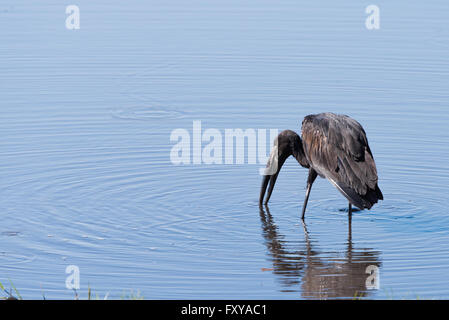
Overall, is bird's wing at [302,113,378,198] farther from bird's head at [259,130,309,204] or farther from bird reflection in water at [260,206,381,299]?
bird reflection in water at [260,206,381,299]

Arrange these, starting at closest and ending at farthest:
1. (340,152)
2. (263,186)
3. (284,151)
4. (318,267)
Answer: (318,267)
(340,152)
(263,186)
(284,151)

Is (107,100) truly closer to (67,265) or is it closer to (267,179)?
(267,179)

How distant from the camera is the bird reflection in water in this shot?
8703 millimetres

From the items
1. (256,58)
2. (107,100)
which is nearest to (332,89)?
(256,58)

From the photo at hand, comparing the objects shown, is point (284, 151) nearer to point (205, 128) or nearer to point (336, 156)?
point (336, 156)

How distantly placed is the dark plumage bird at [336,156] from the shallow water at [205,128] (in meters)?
0.45

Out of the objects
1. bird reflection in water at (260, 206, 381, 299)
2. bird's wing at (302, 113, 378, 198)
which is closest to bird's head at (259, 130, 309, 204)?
bird's wing at (302, 113, 378, 198)

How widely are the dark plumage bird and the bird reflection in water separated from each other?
514 millimetres

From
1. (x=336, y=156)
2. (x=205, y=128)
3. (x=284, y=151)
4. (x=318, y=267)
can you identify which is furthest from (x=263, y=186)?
(x=205, y=128)

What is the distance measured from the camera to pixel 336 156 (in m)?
10.8

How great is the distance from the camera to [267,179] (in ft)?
38.5

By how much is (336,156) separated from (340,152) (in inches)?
2.7

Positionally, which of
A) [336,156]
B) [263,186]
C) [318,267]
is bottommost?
[318,267]

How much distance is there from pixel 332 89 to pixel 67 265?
8769 millimetres
